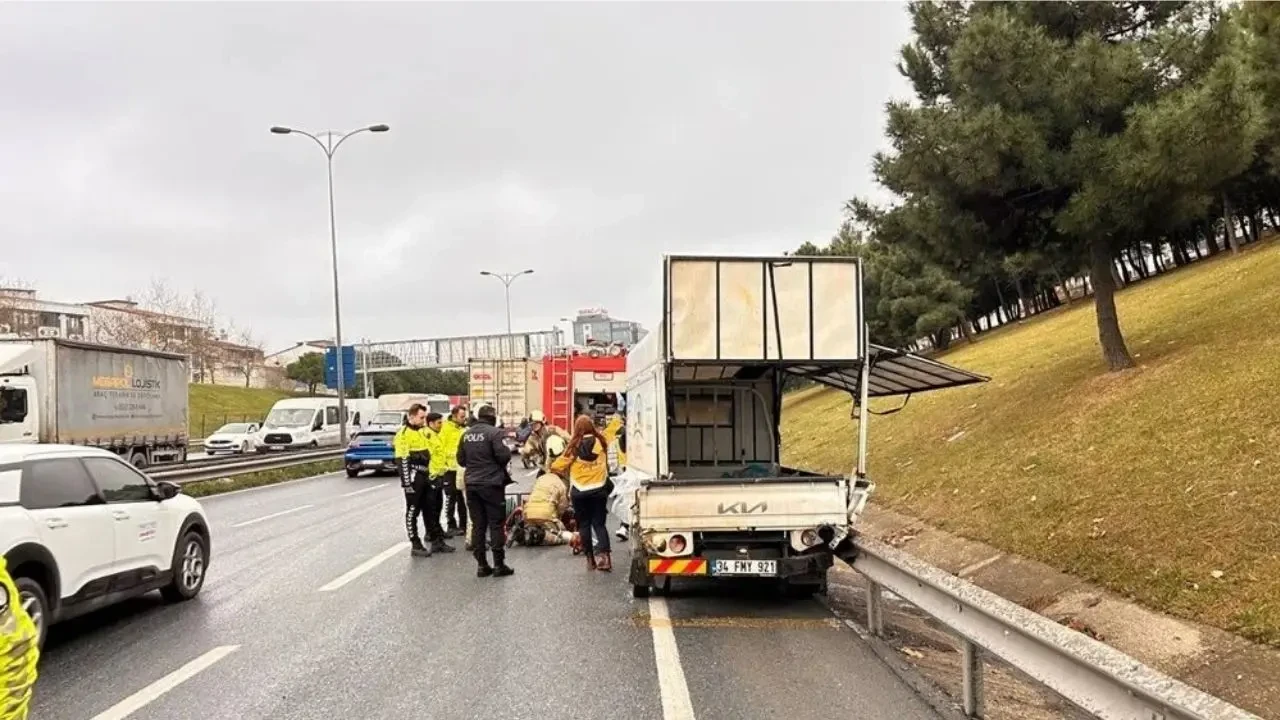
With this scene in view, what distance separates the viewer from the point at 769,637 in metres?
7.39

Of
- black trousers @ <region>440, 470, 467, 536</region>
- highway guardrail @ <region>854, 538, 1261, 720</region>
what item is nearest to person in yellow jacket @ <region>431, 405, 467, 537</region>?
black trousers @ <region>440, 470, 467, 536</region>

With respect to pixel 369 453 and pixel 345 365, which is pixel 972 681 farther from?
pixel 345 365

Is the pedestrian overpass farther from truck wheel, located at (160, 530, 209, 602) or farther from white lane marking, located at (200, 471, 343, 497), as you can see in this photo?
truck wheel, located at (160, 530, 209, 602)

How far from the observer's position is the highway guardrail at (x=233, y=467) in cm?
2303

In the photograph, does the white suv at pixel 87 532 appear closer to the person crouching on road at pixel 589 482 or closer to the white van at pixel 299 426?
the person crouching on road at pixel 589 482

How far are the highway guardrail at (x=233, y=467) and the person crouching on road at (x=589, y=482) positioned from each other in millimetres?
12687

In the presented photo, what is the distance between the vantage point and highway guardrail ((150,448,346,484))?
23034mm

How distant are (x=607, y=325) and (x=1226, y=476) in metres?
40.9

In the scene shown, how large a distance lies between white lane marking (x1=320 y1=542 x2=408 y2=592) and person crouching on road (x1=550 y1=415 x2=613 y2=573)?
7.85 feet

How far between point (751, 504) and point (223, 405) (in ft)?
229

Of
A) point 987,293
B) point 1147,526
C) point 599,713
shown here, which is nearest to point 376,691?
point 599,713

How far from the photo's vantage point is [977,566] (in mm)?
9766

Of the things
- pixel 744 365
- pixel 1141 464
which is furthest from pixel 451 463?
pixel 1141 464

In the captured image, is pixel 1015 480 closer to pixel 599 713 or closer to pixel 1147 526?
pixel 1147 526
